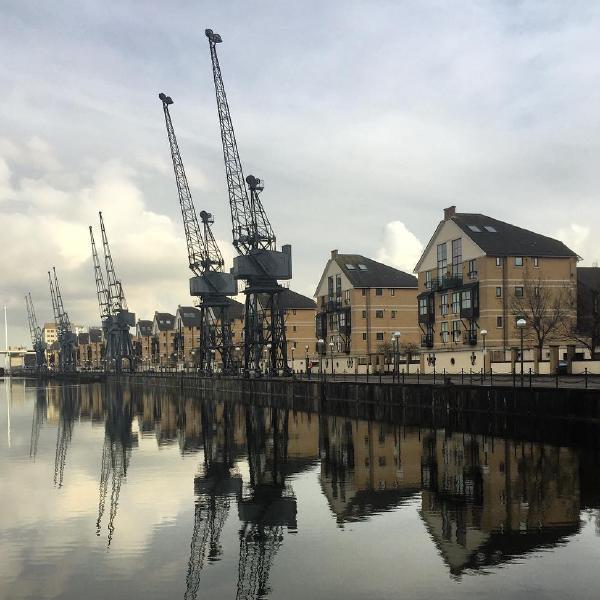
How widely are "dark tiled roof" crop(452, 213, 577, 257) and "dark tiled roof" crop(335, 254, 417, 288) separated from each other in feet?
82.3

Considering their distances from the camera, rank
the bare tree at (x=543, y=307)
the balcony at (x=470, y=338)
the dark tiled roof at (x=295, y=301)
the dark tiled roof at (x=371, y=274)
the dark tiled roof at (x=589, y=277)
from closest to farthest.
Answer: the bare tree at (x=543, y=307) → the balcony at (x=470, y=338) → the dark tiled roof at (x=589, y=277) → the dark tiled roof at (x=371, y=274) → the dark tiled roof at (x=295, y=301)

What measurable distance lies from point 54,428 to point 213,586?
44650 mm

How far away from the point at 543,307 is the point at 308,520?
5919 centimetres

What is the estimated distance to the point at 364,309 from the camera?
352ft

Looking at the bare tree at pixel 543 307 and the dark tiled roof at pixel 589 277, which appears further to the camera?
the dark tiled roof at pixel 589 277

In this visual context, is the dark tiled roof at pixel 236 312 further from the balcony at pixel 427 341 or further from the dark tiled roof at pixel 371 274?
the balcony at pixel 427 341

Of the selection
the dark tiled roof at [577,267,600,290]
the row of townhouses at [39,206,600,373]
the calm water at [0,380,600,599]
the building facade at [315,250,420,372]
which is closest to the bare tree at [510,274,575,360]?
the row of townhouses at [39,206,600,373]

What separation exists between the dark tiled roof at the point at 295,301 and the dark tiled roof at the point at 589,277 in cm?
5967

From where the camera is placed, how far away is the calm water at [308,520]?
1608cm

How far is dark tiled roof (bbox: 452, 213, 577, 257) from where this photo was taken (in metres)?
79.5

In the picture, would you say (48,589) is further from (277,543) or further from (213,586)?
(277,543)

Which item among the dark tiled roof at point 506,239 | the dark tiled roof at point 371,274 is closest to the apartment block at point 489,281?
the dark tiled roof at point 506,239

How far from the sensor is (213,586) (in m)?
16.2

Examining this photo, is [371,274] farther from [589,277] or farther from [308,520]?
[308,520]
